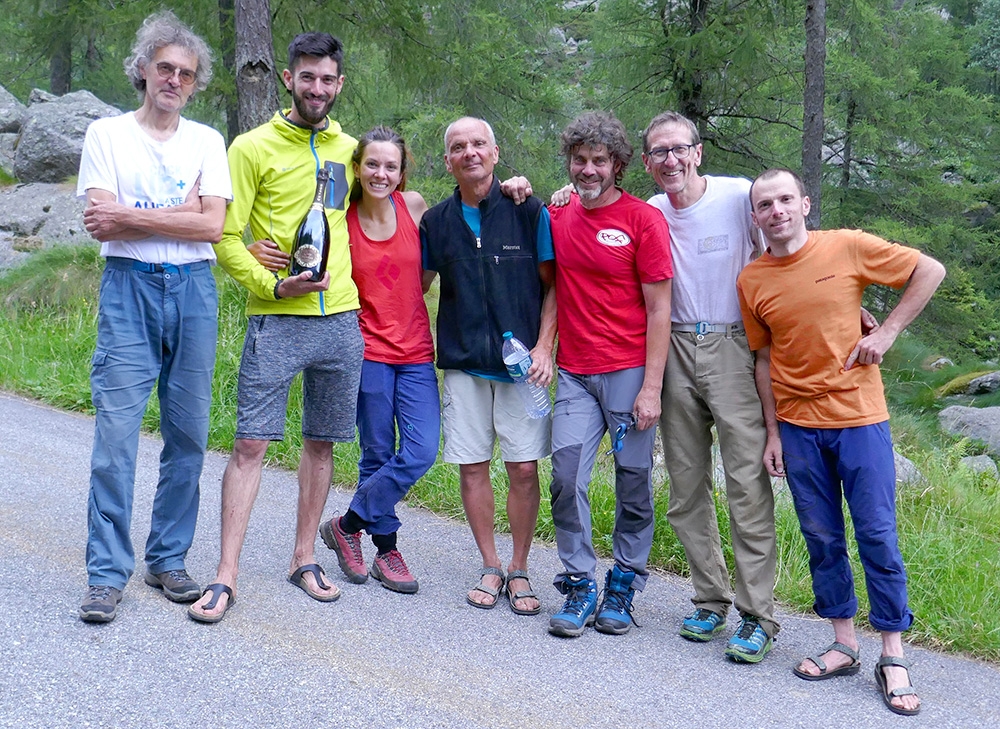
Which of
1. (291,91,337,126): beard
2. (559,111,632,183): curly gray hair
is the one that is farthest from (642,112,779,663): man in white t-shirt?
(291,91,337,126): beard

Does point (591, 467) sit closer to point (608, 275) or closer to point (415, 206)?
point (608, 275)

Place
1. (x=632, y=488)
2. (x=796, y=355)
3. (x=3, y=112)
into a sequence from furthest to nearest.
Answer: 1. (x=3, y=112)
2. (x=632, y=488)
3. (x=796, y=355)

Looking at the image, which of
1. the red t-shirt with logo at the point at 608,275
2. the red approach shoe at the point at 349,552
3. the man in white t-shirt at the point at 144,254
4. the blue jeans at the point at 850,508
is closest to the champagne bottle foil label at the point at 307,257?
the man in white t-shirt at the point at 144,254

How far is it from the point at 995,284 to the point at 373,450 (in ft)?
69.3

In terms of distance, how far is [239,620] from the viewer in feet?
14.0

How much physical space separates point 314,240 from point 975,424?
10809 millimetres

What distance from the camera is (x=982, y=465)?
9.65 m

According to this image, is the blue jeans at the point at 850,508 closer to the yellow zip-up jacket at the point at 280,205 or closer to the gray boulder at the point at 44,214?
the yellow zip-up jacket at the point at 280,205

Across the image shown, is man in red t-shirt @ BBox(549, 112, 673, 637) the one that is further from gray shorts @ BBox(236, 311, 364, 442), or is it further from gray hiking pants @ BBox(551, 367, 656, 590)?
gray shorts @ BBox(236, 311, 364, 442)

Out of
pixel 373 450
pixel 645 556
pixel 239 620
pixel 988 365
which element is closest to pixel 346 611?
pixel 239 620

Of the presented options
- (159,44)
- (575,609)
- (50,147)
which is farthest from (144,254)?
(50,147)

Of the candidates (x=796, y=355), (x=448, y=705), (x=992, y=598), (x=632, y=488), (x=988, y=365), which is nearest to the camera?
(x=448, y=705)

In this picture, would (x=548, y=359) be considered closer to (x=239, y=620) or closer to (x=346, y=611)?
(x=346, y=611)

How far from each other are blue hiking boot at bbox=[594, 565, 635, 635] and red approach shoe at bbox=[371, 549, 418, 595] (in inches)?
37.7
